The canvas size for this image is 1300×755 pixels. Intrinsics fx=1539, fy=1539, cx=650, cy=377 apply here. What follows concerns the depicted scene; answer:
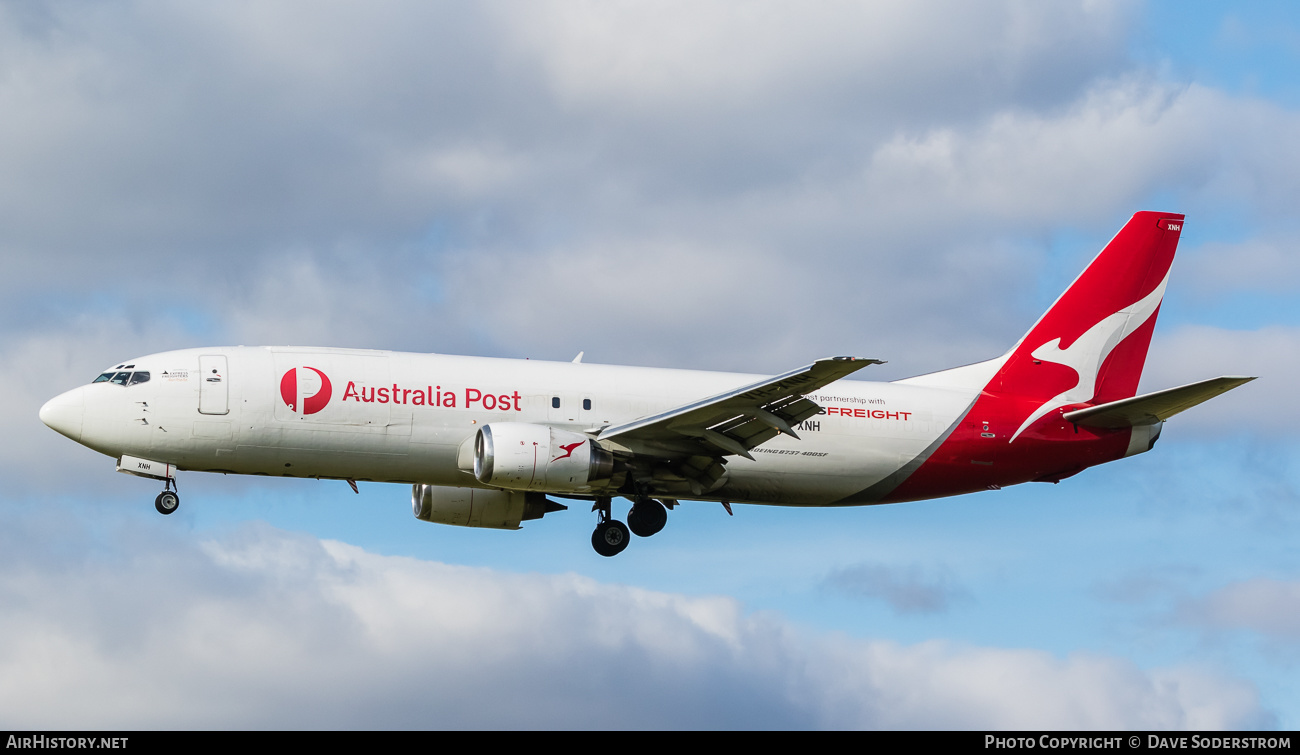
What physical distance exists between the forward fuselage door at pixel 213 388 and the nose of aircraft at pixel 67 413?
2933mm

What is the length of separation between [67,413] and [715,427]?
1583cm

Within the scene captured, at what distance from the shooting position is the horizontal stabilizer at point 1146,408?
38750mm

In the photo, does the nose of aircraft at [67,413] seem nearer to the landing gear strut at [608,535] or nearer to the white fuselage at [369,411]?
the white fuselage at [369,411]

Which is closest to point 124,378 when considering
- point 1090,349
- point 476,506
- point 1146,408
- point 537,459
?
point 537,459

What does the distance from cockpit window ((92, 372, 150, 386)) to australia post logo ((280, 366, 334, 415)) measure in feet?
11.1

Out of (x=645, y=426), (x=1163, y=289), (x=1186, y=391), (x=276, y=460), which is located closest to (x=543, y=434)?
(x=645, y=426)

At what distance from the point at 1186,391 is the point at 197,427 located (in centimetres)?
2466

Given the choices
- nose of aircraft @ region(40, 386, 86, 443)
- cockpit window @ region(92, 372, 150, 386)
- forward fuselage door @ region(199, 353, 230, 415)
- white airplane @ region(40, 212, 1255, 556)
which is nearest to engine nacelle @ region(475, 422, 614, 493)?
white airplane @ region(40, 212, 1255, 556)

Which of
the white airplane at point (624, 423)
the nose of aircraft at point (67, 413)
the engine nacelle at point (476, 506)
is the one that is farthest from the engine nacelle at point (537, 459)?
the nose of aircraft at point (67, 413)

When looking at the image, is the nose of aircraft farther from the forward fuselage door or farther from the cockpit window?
the forward fuselage door

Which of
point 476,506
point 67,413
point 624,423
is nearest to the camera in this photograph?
point 67,413

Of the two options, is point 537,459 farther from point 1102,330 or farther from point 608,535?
point 1102,330

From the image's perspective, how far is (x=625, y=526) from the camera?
4119 cm

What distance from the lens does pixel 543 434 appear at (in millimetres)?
37562
